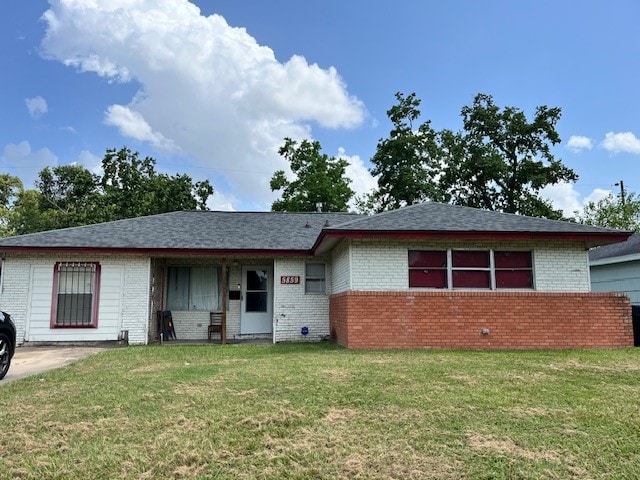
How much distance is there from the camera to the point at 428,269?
10805mm

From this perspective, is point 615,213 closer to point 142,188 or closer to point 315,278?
point 315,278

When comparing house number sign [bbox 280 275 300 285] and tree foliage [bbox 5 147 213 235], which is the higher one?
tree foliage [bbox 5 147 213 235]

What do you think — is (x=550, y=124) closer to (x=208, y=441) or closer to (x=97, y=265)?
(x=97, y=265)

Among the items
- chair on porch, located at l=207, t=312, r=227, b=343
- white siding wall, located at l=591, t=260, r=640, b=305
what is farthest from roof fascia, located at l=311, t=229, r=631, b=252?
white siding wall, located at l=591, t=260, r=640, b=305

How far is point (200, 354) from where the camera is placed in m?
9.77

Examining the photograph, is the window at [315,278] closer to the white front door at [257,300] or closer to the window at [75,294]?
the white front door at [257,300]

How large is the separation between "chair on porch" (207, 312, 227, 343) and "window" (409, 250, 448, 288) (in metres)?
5.28

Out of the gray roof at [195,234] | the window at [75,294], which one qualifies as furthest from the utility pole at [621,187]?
the window at [75,294]

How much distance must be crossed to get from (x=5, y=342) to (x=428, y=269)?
8.13 m

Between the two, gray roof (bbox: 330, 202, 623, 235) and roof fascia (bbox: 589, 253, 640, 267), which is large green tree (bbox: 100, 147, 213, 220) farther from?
roof fascia (bbox: 589, 253, 640, 267)

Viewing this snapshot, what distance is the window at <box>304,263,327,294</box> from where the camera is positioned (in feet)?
44.2

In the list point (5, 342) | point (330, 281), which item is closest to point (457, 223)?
point (330, 281)

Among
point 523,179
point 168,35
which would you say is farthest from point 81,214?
point 523,179

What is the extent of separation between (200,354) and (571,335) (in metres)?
8.02
